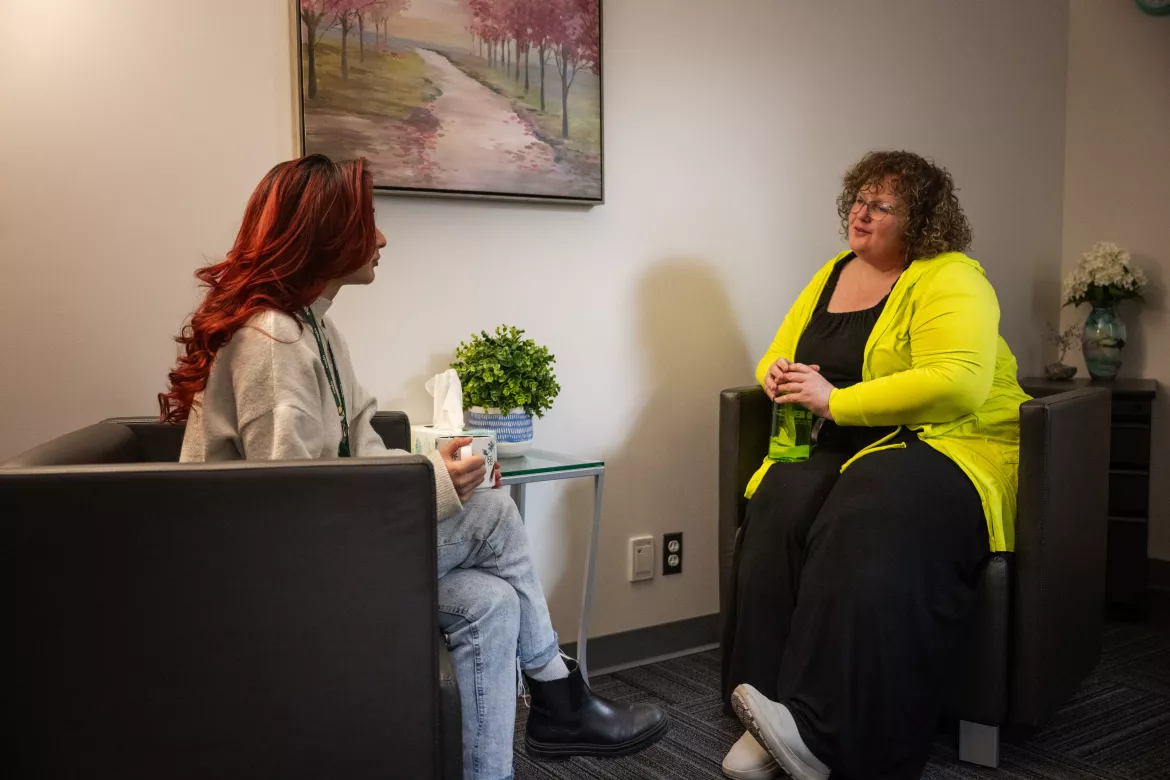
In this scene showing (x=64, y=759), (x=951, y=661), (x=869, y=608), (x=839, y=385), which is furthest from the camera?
(x=839, y=385)

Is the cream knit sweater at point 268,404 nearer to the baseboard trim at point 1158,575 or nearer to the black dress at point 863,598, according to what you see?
the black dress at point 863,598

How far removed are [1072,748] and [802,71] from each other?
190cm

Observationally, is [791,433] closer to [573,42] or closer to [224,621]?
[573,42]

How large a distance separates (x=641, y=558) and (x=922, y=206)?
1138 mm

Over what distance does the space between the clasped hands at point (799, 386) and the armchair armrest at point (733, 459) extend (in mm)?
72

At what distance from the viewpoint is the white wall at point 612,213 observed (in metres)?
1.90

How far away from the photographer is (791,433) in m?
2.24

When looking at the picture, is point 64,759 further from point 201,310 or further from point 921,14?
point 921,14

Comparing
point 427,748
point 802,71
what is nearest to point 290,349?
point 427,748

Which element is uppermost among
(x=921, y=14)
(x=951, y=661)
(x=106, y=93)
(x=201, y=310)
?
(x=921, y=14)

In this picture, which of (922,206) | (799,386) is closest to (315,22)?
(799,386)

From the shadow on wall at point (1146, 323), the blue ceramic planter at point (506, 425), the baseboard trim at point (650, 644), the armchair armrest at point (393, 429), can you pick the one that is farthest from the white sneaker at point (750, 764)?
the shadow on wall at point (1146, 323)

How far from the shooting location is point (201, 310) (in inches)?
56.5

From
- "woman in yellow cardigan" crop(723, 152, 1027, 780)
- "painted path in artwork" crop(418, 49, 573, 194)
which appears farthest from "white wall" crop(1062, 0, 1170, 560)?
"painted path in artwork" crop(418, 49, 573, 194)
